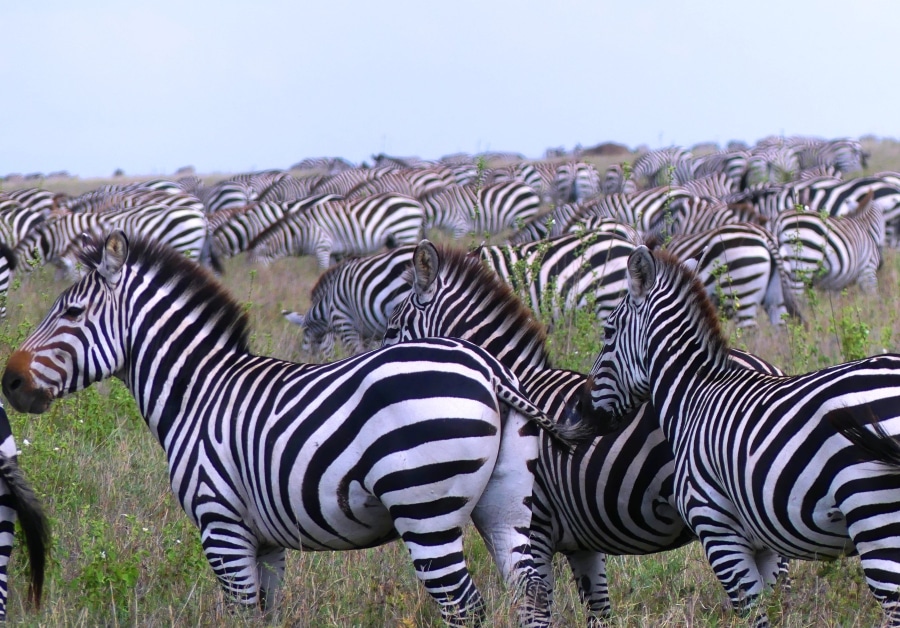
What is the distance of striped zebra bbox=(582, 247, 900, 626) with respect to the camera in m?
3.24

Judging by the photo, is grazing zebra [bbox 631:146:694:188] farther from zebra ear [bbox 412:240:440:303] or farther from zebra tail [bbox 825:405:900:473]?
zebra tail [bbox 825:405:900:473]

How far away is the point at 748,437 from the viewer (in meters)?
3.60

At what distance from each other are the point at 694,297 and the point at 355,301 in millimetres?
6534

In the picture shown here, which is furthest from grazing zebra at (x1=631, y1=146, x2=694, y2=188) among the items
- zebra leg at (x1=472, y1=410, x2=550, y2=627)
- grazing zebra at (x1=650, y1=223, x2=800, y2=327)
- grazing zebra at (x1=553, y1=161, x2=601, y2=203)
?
zebra leg at (x1=472, y1=410, x2=550, y2=627)

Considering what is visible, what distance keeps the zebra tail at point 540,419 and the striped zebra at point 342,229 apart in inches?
500

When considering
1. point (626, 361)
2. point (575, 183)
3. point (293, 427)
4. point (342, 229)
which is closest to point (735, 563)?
point (626, 361)

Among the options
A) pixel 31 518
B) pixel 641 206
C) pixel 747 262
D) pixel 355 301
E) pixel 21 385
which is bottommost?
pixel 31 518

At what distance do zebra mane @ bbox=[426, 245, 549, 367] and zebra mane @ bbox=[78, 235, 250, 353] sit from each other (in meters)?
1.04

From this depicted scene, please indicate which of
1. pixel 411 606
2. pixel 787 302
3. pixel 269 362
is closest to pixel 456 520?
pixel 411 606

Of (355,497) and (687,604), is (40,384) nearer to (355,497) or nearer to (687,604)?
(355,497)

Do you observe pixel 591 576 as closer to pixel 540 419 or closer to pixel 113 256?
pixel 540 419

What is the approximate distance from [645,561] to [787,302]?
604 cm

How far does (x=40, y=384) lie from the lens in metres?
4.12

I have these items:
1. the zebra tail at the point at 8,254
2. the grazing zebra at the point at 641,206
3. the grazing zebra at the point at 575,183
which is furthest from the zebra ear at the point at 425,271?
the grazing zebra at the point at 575,183
